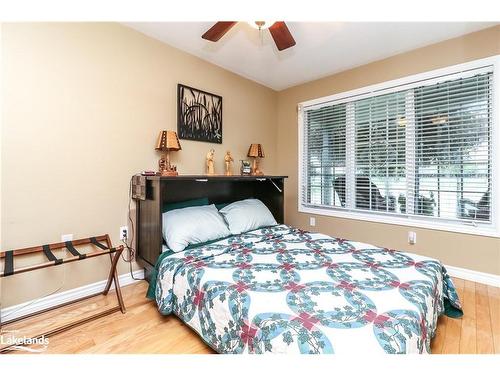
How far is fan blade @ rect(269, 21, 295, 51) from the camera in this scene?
1.71m

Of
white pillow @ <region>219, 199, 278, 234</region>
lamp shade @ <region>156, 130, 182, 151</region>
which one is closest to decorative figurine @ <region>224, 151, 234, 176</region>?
white pillow @ <region>219, 199, 278, 234</region>

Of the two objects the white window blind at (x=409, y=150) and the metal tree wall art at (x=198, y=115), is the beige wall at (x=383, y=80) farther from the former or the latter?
the metal tree wall art at (x=198, y=115)

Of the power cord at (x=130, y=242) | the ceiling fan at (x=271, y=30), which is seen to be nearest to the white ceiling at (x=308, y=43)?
the ceiling fan at (x=271, y=30)

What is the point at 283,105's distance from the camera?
3.69m

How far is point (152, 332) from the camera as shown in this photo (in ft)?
5.16

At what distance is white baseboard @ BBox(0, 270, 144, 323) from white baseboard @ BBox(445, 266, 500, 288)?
10.2 ft

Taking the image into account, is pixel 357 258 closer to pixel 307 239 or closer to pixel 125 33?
pixel 307 239

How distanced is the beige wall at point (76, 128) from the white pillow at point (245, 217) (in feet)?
2.16

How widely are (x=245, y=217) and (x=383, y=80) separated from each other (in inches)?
85.5

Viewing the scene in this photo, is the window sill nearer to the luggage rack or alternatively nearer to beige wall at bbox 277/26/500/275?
beige wall at bbox 277/26/500/275

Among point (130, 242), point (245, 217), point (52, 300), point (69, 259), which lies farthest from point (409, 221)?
point (52, 300)

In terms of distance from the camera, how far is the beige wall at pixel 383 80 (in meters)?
2.24

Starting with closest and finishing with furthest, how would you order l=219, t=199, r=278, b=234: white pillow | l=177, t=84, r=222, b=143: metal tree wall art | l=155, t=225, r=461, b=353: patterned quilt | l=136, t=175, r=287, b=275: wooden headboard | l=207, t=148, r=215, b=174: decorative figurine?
l=155, t=225, r=461, b=353: patterned quilt → l=136, t=175, r=287, b=275: wooden headboard → l=219, t=199, r=278, b=234: white pillow → l=177, t=84, r=222, b=143: metal tree wall art → l=207, t=148, r=215, b=174: decorative figurine

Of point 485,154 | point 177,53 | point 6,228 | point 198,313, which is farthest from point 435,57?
point 6,228
